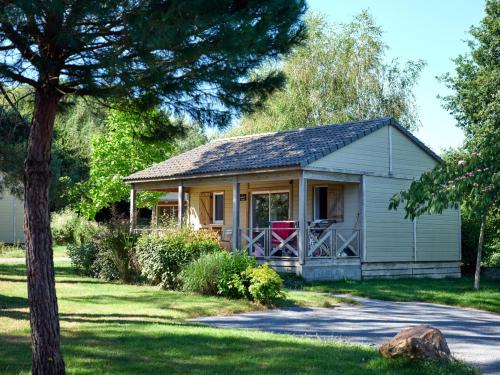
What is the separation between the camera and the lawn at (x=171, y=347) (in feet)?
24.3

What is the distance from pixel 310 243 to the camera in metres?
19.1

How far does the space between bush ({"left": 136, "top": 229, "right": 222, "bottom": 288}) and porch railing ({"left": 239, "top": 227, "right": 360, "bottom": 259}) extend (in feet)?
9.17

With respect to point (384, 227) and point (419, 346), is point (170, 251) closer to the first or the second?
point (384, 227)

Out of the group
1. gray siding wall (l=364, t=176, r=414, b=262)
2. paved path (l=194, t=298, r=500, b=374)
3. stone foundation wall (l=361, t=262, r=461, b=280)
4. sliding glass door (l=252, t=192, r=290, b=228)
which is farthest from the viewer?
sliding glass door (l=252, t=192, r=290, b=228)

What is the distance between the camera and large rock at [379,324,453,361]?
24.0ft

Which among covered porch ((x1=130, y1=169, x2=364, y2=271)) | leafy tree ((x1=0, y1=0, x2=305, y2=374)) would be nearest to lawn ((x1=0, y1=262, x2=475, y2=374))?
leafy tree ((x1=0, y1=0, x2=305, y2=374))

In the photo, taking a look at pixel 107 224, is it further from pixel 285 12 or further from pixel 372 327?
pixel 285 12

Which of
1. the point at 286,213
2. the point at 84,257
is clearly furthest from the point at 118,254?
the point at 286,213

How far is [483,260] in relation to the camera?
23781 millimetres

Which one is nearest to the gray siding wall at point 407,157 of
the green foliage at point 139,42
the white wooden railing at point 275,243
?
the white wooden railing at point 275,243

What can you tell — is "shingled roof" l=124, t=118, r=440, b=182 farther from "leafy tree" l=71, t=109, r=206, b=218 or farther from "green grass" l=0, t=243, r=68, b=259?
"green grass" l=0, t=243, r=68, b=259

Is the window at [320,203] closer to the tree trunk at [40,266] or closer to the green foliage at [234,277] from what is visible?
the green foliage at [234,277]

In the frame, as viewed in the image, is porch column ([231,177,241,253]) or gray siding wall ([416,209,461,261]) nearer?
porch column ([231,177,241,253])

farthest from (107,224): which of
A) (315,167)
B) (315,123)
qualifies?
(315,123)
